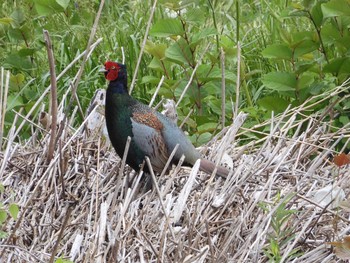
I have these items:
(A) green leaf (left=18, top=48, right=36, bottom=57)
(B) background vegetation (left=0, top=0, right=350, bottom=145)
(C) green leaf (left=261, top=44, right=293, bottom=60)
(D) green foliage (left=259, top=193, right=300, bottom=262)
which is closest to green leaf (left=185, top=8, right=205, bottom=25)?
(B) background vegetation (left=0, top=0, right=350, bottom=145)

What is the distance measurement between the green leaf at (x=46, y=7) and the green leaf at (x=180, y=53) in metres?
0.85

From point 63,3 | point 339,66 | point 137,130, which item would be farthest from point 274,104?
point 63,3

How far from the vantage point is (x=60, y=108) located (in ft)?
16.8

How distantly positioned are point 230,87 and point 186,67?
30 centimetres

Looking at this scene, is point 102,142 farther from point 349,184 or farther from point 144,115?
point 349,184

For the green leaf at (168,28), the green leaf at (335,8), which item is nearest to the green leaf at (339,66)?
the green leaf at (335,8)

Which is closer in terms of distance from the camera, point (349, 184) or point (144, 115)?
point (349, 184)


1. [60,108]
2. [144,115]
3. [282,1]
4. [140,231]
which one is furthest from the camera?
[282,1]

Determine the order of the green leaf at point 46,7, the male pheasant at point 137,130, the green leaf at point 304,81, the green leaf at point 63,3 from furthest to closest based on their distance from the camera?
the green leaf at point 46,7 → the green leaf at point 63,3 → the green leaf at point 304,81 → the male pheasant at point 137,130

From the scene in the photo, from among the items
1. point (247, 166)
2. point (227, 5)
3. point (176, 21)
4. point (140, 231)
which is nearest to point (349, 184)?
point (247, 166)

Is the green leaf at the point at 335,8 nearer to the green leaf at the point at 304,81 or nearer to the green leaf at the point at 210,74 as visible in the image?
the green leaf at the point at 304,81

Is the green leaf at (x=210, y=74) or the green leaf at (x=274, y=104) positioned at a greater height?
the green leaf at (x=210, y=74)

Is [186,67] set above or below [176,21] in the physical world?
below

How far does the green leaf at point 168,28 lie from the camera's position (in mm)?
5340
